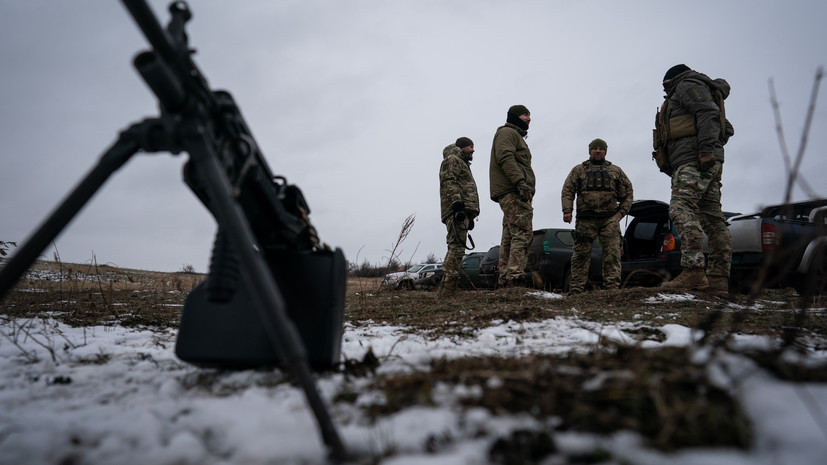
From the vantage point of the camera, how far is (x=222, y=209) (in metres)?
0.80

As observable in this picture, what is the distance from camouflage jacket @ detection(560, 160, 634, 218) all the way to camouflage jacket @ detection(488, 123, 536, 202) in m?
0.53

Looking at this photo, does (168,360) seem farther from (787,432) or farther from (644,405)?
(787,432)

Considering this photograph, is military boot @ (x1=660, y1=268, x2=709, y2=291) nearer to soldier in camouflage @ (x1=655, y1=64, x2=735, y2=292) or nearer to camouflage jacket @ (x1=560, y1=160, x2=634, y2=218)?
soldier in camouflage @ (x1=655, y1=64, x2=735, y2=292)

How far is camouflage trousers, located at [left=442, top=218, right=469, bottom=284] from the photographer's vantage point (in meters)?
5.30

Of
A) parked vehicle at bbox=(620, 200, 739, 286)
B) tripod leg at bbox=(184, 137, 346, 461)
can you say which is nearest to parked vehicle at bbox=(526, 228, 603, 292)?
parked vehicle at bbox=(620, 200, 739, 286)

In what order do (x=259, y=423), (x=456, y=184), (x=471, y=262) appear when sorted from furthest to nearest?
1. (x=471, y=262)
2. (x=456, y=184)
3. (x=259, y=423)

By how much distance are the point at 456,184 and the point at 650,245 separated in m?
3.77

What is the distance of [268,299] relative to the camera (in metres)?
0.76

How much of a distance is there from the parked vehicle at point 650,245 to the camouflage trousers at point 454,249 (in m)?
2.45

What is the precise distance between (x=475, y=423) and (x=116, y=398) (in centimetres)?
108

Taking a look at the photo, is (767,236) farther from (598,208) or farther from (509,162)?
(509,162)

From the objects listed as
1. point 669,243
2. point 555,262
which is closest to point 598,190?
point 669,243

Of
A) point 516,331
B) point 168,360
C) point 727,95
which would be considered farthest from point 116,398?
point 727,95

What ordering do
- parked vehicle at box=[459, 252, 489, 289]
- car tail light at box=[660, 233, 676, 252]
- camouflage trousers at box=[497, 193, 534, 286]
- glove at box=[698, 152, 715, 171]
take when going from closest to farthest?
glove at box=[698, 152, 715, 171], camouflage trousers at box=[497, 193, 534, 286], car tail light at box=[660, 233, 676, 252], parked vehicle at box=[459, 252, 489, 289]
